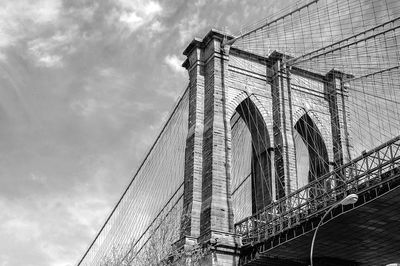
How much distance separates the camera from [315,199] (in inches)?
1144

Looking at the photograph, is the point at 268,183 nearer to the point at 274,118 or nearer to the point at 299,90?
the point at 274,118

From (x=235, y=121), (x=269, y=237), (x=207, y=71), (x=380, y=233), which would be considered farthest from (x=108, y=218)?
(x=380, y=233)

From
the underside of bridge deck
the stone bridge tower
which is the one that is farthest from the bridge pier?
the underside of bridge deck

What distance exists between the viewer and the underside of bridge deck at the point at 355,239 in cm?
2647

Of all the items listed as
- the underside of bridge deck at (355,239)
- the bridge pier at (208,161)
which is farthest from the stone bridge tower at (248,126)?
the underside of bridge deck at (355,239)

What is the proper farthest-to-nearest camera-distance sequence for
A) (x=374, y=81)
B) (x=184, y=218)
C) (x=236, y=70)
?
(x=236, y=70) → (x=374, y=81) → (x=184, y=218)

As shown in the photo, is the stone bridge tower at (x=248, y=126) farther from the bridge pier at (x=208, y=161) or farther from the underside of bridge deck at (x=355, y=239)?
the underside of bridge deck at (x=355, y=239)

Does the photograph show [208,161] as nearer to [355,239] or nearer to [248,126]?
[248,126]

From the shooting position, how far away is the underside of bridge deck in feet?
86.8

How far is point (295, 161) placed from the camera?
129 ft

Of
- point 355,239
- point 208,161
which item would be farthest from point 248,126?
point 355,239

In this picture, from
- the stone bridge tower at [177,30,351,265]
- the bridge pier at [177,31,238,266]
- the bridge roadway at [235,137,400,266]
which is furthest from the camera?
the stone bridge tower at [177,30,351,265]

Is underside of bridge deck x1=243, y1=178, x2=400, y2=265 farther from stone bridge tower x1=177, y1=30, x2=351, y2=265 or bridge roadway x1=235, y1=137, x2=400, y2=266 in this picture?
stone bridge tower x1=177, y1=30, x2=351, y2=265

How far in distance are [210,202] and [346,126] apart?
15.8m
